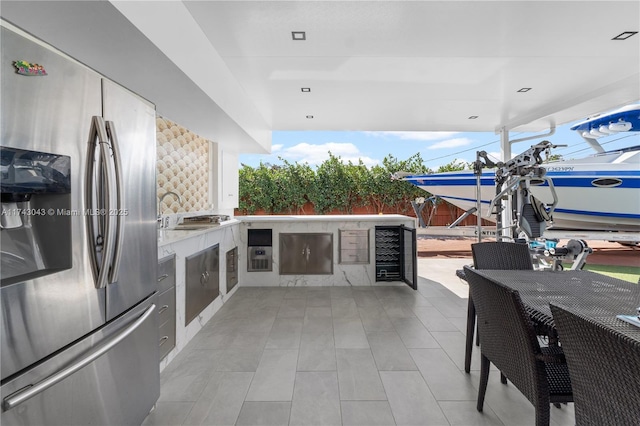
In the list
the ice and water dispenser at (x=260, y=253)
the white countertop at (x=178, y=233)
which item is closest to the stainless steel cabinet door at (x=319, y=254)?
the ice and water dispenser at (x=260, y=253)

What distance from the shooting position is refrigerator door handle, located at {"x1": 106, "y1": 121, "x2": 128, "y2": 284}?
1.32 meters

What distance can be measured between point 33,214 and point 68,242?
0.15 metres

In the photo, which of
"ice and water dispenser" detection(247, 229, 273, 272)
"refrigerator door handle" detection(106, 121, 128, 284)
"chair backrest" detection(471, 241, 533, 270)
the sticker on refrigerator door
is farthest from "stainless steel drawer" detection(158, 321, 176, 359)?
"chair backrest" detection(471, 241, 533, 270)

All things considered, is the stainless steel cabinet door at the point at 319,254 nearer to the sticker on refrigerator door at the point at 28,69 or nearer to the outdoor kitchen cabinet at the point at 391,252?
the outdoor kitchen cabinet at the point at 391,252

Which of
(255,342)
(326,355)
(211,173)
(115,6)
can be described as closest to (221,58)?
(115,6)

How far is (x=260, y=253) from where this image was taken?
456 cm

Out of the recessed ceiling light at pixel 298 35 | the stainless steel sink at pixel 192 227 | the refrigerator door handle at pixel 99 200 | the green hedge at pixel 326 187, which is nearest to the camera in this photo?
the refrigerator door handle at pixel 99 200

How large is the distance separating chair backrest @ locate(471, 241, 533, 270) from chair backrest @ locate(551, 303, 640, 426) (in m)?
1.40

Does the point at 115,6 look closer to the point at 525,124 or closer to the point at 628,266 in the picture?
the point at 525,124

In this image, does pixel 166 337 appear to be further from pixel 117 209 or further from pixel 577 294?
pixel 577 294

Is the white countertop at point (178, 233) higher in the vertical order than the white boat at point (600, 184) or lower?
lower

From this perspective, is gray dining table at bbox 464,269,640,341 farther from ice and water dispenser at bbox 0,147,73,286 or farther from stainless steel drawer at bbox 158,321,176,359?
stainless steel drawer at bbox 158,321,176,359

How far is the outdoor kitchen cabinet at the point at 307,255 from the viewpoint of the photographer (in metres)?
4.54

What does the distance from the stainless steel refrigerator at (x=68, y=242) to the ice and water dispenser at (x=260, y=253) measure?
295 centimetres
